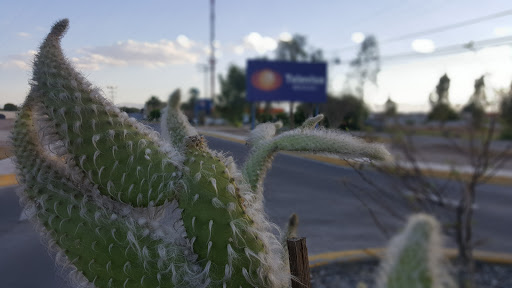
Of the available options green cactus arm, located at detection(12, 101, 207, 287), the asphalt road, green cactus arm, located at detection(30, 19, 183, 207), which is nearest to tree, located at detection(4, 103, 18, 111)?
green cactus arm, located at detection(12, 101, 207, 287)

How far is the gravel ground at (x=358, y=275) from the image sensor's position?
3800 mm

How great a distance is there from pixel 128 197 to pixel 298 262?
1.62 ft

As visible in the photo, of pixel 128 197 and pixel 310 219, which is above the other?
pixel 128 197

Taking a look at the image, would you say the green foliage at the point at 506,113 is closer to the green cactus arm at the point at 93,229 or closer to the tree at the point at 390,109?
the tree at the point at 390,109

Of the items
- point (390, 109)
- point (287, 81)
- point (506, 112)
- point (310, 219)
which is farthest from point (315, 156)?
point (310, 219)

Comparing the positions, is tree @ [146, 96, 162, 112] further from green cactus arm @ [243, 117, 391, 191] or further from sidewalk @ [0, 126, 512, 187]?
green cactus arm @ [243, 117, 391, 191]

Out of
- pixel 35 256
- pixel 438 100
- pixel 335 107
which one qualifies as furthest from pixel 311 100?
pixel 35 256

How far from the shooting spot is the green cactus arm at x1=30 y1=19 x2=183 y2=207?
109 centimetres

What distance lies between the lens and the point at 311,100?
3609 millimetres

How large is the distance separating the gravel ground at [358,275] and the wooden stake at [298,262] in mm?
2552

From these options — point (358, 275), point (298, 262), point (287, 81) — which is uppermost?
point (287, 81)

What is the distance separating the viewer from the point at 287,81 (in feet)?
13.5

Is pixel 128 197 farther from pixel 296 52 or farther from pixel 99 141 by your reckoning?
pixel 296 52

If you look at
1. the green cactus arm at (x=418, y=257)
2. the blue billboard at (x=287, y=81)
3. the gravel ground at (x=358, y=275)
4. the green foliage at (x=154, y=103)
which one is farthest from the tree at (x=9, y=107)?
the gravel ground at (x=358, y=275)
